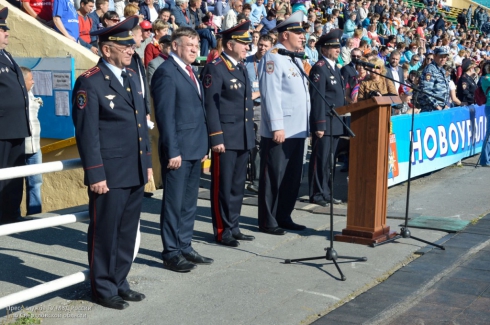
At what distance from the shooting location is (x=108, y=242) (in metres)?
5.16

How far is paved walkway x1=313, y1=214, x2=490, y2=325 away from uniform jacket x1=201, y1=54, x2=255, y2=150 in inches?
74.4

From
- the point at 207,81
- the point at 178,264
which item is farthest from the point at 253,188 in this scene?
the point at 178,264

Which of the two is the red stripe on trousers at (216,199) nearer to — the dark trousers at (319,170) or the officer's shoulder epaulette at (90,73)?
the officer's shoulder epaulette at (90,73)

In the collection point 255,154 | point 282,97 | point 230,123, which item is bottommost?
point 255,154

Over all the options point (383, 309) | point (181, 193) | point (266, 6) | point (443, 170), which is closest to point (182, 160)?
point (181, 193)

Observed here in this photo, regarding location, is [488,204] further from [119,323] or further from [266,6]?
[266,6]

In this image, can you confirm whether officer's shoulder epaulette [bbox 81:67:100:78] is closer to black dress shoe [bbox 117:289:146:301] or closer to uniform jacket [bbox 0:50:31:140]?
black dress shoe [bbox 117:289:146:301]

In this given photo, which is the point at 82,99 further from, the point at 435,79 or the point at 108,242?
the point at 435,79

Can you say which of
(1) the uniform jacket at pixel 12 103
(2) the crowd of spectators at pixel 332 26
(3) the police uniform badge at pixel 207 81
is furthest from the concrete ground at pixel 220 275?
(2) the crowd of spectators at pixel 332 26

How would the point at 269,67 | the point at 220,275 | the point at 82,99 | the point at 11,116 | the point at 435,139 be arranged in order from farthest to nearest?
the point at 435,139 → the point at 269,67 → the point at 11,116 → the point at 220,275 → the point at 82,99

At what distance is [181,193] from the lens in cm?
616

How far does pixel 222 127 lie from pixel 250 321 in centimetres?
243

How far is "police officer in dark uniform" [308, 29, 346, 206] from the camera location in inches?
337

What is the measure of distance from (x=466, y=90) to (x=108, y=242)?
1206 centimetres
